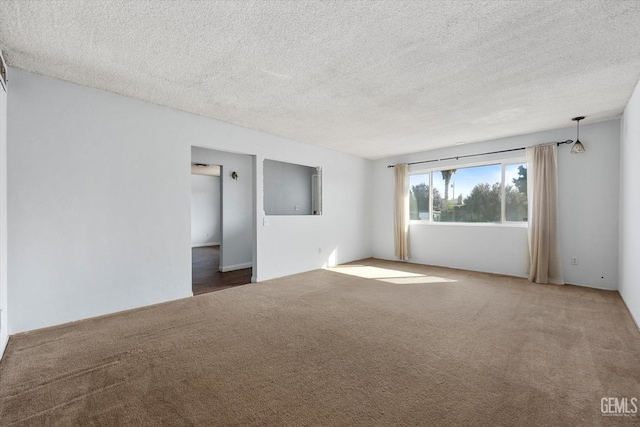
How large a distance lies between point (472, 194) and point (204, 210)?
8.73 metres

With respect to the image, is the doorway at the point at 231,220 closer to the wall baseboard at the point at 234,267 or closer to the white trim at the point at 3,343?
the wall baseboard at the point at 234,267

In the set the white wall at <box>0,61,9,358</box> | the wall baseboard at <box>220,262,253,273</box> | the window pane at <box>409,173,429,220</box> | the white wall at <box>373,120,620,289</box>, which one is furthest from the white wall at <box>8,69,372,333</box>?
the white wall at <box>373,120,620,289</box>

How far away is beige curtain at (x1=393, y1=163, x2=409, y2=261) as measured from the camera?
21.1 ft

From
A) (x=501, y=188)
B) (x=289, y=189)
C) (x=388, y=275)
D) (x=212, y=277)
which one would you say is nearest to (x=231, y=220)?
(x=212, y=277)

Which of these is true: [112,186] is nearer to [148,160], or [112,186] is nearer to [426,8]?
[148,160]

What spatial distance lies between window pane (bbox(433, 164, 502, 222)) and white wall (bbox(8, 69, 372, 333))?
436 centimetres

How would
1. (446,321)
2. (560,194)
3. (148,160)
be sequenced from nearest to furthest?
(446,321) < (148,160) < (560,194)

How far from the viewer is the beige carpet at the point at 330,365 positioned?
1.66m

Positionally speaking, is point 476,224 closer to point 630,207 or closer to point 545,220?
point 545,220

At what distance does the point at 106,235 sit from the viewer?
3211mm

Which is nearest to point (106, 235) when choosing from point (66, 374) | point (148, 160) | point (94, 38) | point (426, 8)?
point (148, 160)

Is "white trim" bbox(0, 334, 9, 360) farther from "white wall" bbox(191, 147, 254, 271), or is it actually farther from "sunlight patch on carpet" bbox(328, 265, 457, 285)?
"sunlight patch on carpet" bbox(328, 265, 457, 285)

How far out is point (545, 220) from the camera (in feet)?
15.2

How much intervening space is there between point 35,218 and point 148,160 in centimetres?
122
